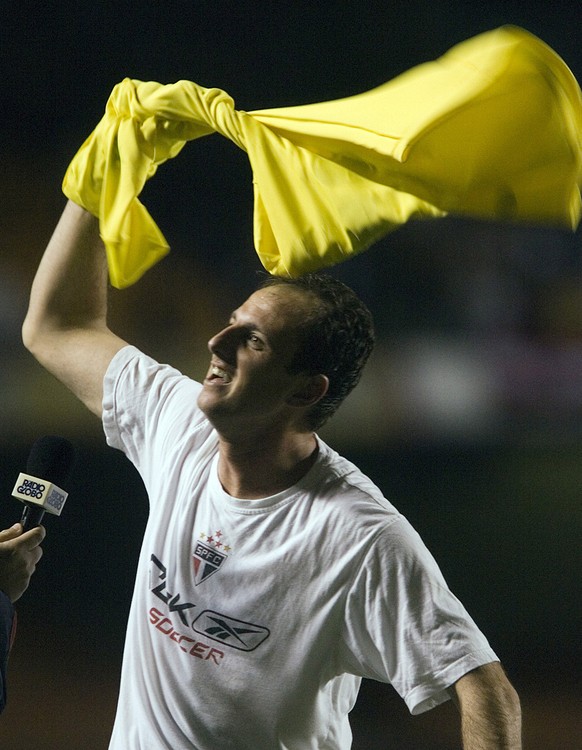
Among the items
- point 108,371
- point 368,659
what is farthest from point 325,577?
point 108,371

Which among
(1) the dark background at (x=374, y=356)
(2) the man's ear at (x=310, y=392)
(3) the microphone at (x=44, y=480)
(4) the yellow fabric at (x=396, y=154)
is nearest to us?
(4) the yellow fabric at (x=396, y=154)

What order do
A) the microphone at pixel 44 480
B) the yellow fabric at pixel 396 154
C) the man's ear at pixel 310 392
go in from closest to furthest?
1. the yellow fabric at pixel 396 154
2. the microphone at pixel 44 480
3. the man's ear at pixel 310 392

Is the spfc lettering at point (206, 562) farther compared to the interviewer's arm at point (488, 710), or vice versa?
the spfc lettering at point (206, 562)

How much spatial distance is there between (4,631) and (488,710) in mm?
487

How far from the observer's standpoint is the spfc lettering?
1.09 metres

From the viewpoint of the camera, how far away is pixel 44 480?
3.50 ft

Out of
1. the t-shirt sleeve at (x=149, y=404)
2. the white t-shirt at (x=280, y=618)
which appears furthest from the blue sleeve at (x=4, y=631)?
the t-shirt sleeve at (x=149, y=404)

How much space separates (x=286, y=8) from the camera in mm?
2762

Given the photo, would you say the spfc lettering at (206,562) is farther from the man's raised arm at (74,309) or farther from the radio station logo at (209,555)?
the man's raised arm at (74,309)

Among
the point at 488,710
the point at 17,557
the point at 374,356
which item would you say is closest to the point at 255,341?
the point at 17,557

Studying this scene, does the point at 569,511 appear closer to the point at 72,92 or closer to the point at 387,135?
the point at 72,92

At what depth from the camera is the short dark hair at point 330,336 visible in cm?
114

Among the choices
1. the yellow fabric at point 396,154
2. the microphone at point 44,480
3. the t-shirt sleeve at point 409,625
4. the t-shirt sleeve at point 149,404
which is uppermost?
the yellow fabric at point 396,154

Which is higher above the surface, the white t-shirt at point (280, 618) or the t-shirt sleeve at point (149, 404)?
the t-shirt sleeve at point (149, 404)
